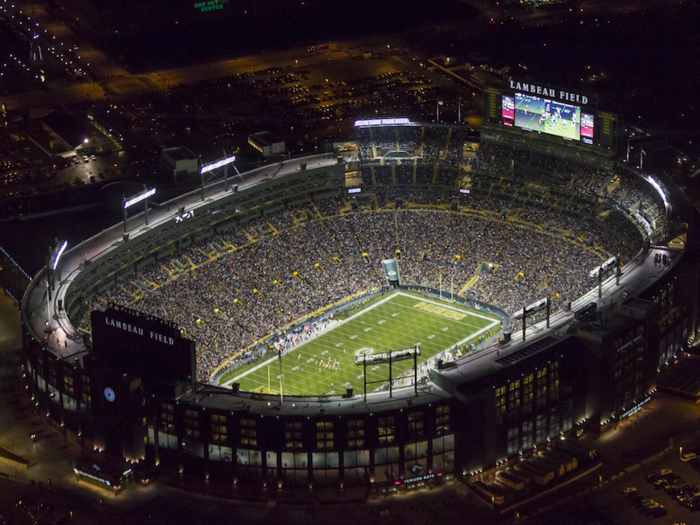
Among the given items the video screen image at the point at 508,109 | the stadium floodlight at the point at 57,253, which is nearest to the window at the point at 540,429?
the stadium floodlight at the point at 57,253

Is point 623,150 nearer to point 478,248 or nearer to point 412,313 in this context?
point 478,248

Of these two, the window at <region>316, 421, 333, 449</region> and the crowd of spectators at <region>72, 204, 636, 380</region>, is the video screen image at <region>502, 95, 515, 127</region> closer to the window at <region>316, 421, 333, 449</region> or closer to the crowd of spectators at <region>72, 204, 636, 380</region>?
the crowd of spectators at <region>72, 204, 636, 380</region>

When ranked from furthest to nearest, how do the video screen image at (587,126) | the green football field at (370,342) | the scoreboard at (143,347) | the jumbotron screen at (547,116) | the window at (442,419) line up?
the jumbotron screen at (547,116), the video screen image at (587,126), the green football field at (370,342), the scoreboard at (143,347), the window at (442,419)

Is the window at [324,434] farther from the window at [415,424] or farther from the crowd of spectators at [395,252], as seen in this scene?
the crowd of spectators at [395,252]

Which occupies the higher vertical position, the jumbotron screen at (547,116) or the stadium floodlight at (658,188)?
the jumbotron screen at (547,116)

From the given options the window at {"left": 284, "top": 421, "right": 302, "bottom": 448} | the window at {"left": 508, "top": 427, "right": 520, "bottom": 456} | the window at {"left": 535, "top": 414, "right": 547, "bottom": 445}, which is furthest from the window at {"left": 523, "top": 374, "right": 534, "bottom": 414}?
the window at {"left": 284, "top": 421, "right": 302, "bottom": 448}

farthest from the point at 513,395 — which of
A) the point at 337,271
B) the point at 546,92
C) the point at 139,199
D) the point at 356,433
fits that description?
the point at 546,92

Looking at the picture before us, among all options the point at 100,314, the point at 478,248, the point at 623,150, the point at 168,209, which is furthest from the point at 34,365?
the point at 623,150

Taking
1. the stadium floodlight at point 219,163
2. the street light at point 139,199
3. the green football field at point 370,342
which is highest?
the stadium floodlight at point 219,163
